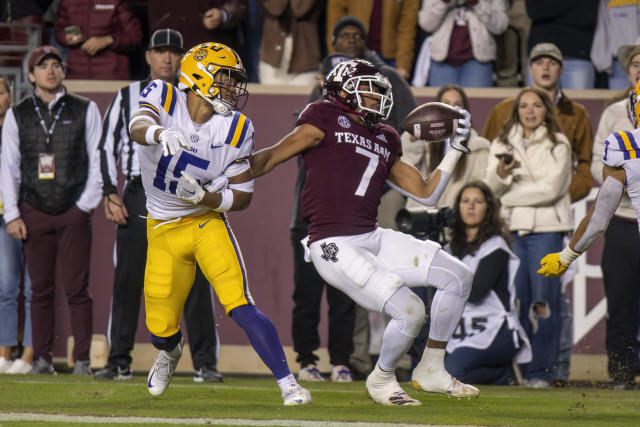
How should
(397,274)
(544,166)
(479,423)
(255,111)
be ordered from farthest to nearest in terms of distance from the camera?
(255,111), (544,166), (397,274), (479,423)

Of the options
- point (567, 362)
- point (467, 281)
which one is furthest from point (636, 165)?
point (567, 362)

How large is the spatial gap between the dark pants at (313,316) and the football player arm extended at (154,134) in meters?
2.34

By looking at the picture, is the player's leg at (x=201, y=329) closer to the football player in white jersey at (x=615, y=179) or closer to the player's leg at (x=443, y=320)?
the player's leg at (x=443, y=320)

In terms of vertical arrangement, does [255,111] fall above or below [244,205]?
above

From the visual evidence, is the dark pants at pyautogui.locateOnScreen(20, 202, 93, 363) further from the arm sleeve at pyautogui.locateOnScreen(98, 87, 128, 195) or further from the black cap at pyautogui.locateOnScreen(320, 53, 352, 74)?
the black cap at pyautogui.locateOnScreen(320, 53, 352, 74)

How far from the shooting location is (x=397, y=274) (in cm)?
588

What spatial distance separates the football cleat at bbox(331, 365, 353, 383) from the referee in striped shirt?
2.58ft

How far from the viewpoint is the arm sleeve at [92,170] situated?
8055mm

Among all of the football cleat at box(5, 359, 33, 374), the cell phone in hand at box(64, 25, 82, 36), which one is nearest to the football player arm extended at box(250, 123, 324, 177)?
the football cleat at box(5, 359, 33, 374)

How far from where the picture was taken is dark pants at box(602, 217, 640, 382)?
7.46 metres

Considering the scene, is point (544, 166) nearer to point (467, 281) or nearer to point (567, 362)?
point (567, 362)

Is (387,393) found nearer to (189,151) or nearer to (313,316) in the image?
(189,151)

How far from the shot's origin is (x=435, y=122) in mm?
6082

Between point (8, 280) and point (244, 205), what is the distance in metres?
3.12
